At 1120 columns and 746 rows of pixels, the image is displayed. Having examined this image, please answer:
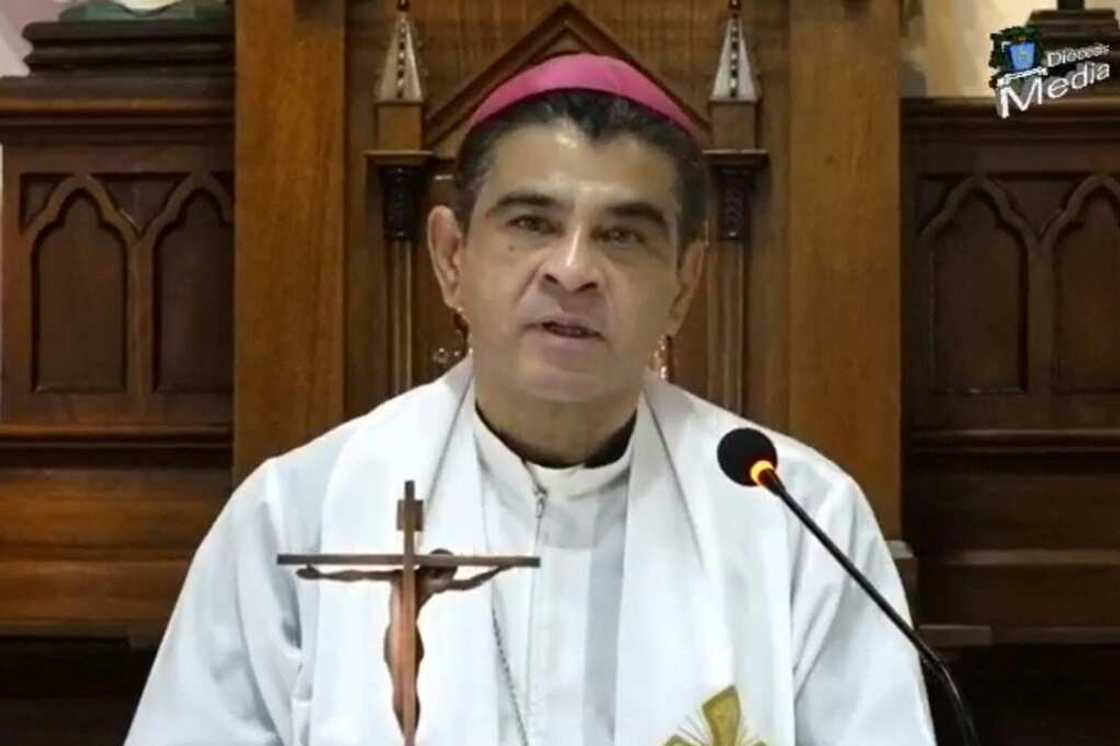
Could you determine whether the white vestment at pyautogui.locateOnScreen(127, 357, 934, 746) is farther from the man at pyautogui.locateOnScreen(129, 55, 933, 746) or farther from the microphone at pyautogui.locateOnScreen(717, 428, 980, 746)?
the microphone at pyautogui.locateOnScreen(717, 428, 980, 746)

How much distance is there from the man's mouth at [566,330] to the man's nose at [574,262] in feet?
0.17

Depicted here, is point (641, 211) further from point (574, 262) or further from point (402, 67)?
point (402, 67)

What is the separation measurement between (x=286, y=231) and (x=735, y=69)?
917mm

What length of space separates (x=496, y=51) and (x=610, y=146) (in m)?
1.09

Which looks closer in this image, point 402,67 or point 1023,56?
point 402,67

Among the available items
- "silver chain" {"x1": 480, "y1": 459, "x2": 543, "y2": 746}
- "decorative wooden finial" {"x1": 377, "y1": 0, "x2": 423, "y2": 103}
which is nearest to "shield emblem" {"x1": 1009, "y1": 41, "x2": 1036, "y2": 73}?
"decorative wooden finial" {"x1": 377, "y1": 0, "x2": 423, "y2": 103}

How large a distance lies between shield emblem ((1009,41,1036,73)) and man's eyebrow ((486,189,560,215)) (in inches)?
67.3

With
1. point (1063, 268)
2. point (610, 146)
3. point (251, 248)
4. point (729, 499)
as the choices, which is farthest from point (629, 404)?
point (1063, 268)

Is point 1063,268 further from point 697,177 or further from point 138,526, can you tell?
point 138,526

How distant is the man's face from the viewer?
87.3 inches

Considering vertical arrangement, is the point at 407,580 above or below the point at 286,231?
below

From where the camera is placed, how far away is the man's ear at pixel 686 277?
241 centimetres

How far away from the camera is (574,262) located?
220 centimetres

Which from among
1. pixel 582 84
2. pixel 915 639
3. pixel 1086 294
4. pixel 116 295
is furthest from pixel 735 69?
pixel 915 639
